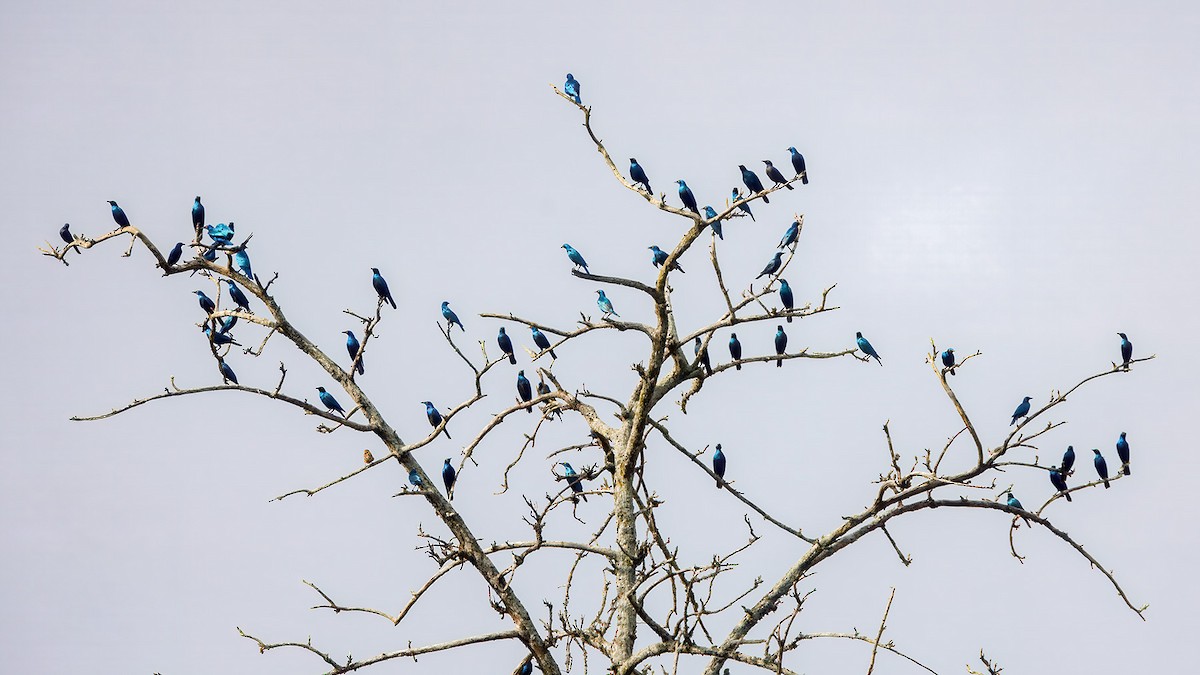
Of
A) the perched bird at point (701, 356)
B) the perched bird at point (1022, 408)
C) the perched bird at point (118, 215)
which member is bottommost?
the perched bird at point (701, 356)

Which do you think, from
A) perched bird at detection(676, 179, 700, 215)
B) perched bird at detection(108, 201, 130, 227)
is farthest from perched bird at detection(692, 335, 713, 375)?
perched bird at detection(108, 201, 130, 227)

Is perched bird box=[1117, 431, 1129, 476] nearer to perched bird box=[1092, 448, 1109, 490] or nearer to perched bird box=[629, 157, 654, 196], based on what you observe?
perched bird box=[1092, 448, 1109, 490]

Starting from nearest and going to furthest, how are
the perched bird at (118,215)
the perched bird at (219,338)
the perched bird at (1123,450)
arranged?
the perched bird at (219,338) → the perched bird at (1123,450) → the perched bird at (118,215)

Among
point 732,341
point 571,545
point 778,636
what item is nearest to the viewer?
point 778,636

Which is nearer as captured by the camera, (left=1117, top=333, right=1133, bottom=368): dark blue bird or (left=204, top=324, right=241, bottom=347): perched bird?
(left=204, top=324, right=241, bottom=347): perched bird

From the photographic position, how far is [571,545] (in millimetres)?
13188

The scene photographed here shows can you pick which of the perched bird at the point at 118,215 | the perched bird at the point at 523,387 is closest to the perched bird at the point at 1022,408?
the perched bird at the point at 523,387

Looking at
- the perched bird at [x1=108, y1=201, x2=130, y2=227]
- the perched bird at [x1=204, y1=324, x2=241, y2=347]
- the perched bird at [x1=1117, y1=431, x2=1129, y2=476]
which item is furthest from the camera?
the perched bird at [x1=108, y1=201, x2=130, y2=227]

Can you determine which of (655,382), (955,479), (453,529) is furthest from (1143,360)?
(453,529)

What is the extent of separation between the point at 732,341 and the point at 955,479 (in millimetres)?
6177

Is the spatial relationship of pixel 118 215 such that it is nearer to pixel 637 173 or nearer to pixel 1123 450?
pixel 637 173

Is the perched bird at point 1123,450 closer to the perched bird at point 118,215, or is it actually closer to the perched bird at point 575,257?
the perched bird at point 575,257

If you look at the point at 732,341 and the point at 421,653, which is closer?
the point at 421,653

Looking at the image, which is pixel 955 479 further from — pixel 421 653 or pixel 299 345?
pixel 299 345
